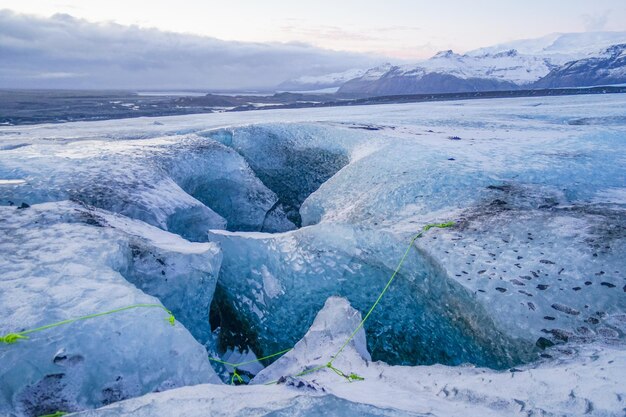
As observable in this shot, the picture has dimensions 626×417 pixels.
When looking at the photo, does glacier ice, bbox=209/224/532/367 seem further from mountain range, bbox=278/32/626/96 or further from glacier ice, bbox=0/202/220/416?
mountain range, bbox=278/32/626/96

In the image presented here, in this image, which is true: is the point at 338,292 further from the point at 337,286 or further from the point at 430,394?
the point at 430,394

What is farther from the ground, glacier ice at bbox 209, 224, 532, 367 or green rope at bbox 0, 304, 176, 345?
green rope at bbox 0, 304, 176, 345

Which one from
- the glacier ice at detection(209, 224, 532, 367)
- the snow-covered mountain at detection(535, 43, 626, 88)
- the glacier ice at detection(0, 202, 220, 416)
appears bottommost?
the glacier ice at detection(209, 224, 532, 367)

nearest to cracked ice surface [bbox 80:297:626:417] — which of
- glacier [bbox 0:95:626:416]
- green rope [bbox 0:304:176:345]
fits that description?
glacier [bbox 0:95:626:416]

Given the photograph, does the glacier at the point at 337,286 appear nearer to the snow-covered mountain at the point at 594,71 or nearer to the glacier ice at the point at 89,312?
the glacier ice at the point at 89,312

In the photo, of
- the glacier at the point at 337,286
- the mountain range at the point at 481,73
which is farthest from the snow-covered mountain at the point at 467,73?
the glacier at the point at 337,286

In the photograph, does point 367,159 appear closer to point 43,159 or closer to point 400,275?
point 400,275

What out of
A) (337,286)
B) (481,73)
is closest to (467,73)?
(481,73)

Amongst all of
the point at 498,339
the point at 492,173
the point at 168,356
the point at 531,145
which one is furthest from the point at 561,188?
the point at 168,356

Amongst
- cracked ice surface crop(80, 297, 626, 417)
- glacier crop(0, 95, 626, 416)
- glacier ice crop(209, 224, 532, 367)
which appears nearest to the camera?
cracked ice surface crop(80, 297, 626, 417)
